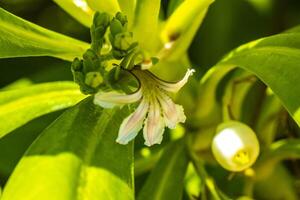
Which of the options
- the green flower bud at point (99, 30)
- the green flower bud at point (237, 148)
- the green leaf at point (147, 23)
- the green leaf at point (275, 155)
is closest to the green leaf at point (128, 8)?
the green leaf at point (147, 23)

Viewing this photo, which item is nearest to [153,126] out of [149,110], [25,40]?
[149,110]

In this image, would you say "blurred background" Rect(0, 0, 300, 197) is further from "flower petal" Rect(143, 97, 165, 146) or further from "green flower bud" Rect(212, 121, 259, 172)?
"flower petal" Rect(143, 97, 165, 146)

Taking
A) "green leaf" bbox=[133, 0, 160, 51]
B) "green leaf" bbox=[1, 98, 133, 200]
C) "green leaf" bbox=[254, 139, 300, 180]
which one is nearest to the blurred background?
"green leaf" bbox=[254, 139, 300, 180]

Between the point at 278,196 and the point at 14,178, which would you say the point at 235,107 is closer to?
the point at 278,196

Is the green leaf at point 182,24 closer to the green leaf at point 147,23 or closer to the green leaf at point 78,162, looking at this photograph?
the green leaf at point 147,23

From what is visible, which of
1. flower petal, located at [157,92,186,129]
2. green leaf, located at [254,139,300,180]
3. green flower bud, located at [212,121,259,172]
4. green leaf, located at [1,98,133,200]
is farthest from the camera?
green leaf, located at [254,139,300,180]

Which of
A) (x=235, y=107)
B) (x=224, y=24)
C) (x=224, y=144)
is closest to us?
(x=224, y=144)

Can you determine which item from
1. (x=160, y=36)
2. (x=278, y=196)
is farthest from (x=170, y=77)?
(x=278, y=196)
